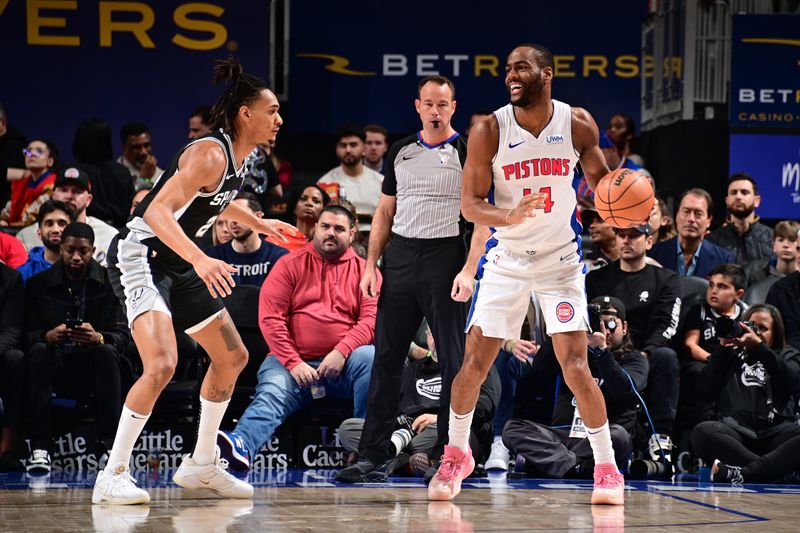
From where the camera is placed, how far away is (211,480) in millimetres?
5453

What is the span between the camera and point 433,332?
6.15 meters

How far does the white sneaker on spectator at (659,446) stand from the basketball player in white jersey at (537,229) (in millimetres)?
1673

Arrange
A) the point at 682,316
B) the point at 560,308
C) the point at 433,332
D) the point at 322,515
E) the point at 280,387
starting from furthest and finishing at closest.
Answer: the point at 682,316
the point at 280,387
the point at 433,332
the point at 560,308
the point at 322,515

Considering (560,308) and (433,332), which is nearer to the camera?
(560,308)

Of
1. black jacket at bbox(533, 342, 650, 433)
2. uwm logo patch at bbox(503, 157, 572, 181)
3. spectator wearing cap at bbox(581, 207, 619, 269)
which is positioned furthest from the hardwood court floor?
spectator wearing cap at bbox(581, 207, 619, 269)

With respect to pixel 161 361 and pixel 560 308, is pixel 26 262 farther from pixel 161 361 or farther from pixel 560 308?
pixel 560 308

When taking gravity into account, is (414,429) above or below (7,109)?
below

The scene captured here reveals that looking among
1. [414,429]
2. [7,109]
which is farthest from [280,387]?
[7,109]

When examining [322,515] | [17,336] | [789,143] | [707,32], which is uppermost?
[707,32]

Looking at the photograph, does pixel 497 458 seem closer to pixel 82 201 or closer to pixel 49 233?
pixel 49 233

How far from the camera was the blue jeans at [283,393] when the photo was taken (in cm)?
676

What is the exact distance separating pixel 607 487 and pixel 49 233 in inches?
172

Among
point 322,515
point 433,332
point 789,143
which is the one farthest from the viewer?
point 789,143

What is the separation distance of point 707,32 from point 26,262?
624cm
